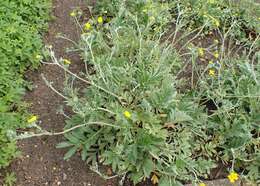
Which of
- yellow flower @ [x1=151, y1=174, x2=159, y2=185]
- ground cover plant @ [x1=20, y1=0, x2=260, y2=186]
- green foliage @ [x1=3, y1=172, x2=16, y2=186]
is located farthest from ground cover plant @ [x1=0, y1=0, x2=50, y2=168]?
yellow flower @ [x1=151, y1=174, x2=159, y2=185]

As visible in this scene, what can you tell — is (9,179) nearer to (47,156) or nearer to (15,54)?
(47,156)

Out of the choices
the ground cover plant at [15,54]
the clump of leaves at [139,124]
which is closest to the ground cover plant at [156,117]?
the clump of leaves at [139,124]

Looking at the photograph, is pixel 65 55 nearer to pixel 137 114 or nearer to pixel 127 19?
pixel 127 19

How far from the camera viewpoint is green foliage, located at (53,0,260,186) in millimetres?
2805

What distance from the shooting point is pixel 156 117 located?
2873 millimetres

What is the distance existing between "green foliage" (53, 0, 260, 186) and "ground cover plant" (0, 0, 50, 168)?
0.41 metres

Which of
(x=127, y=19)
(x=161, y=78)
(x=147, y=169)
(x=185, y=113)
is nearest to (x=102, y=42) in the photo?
(x=127, y=19)

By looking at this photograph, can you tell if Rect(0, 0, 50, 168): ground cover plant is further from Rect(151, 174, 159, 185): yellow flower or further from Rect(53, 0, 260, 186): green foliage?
Rect(151, 174, 159, 185): yellow flower

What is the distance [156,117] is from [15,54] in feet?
4.35

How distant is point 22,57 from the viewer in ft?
11.0

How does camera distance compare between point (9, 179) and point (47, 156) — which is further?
point (47, 156)

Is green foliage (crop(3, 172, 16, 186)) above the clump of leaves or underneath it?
underneath

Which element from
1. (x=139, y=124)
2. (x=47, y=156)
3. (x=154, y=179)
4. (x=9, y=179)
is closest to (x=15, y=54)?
(x=47, y=156)

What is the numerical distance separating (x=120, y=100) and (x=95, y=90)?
8.5 inches
